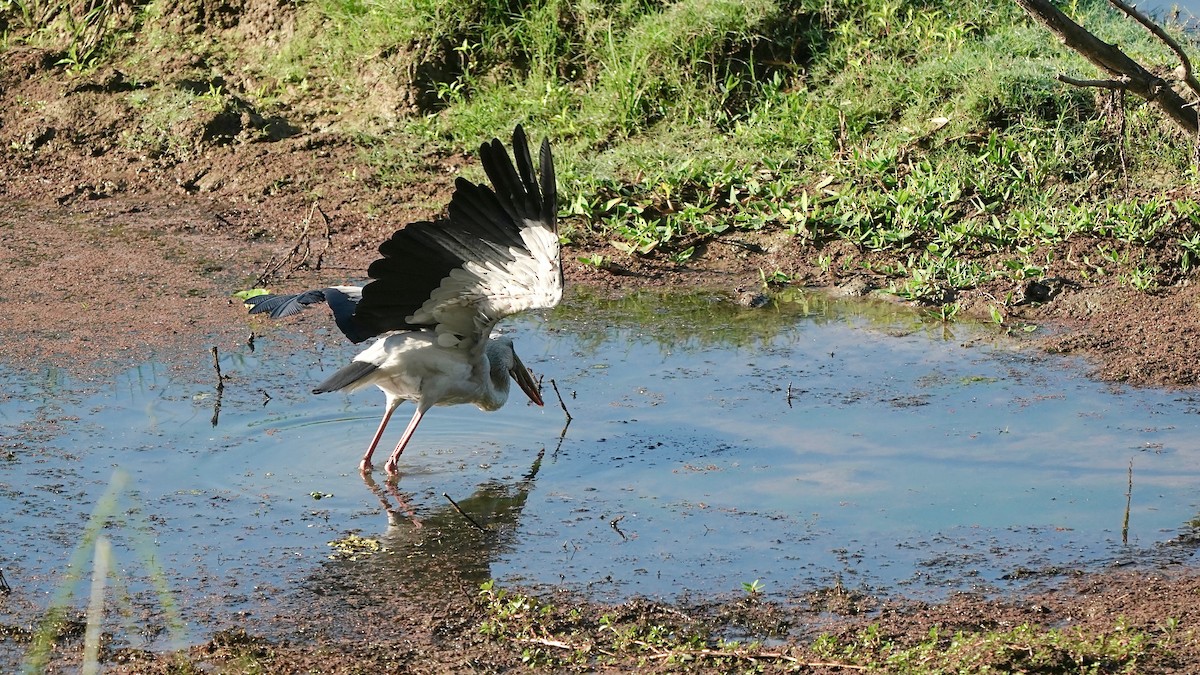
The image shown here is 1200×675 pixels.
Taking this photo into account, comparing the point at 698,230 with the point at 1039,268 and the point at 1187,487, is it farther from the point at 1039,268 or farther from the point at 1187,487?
the point at 1187,487

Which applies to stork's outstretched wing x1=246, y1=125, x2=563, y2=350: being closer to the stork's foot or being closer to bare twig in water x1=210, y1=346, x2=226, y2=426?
the stork's foot

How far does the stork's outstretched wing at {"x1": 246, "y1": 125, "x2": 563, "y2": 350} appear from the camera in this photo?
534cm

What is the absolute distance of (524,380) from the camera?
685 cm

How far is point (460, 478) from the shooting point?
6.27m

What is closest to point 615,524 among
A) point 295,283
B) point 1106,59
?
point 1106,59

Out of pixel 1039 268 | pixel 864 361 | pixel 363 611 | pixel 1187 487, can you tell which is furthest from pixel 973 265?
pixel 363 611

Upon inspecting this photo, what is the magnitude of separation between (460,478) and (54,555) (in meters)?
1.68

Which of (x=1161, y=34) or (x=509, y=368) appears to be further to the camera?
(x=509, y=368)

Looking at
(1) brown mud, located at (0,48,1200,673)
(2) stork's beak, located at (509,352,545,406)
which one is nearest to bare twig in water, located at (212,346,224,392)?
(1) brown mud, located at (0,48,1200,673)

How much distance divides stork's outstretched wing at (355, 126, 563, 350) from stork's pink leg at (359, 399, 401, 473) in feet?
2.29

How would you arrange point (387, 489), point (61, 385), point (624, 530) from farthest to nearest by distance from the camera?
point (61, 385) → point (387, 489) → point (624, 530)

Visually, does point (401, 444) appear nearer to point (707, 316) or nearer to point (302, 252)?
point (707, 316)

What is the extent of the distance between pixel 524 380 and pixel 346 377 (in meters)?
0.90

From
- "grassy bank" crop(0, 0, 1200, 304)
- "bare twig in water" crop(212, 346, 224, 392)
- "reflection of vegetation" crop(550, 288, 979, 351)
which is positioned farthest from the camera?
"grassy bank" crop(0, 0, 1200, 304)
